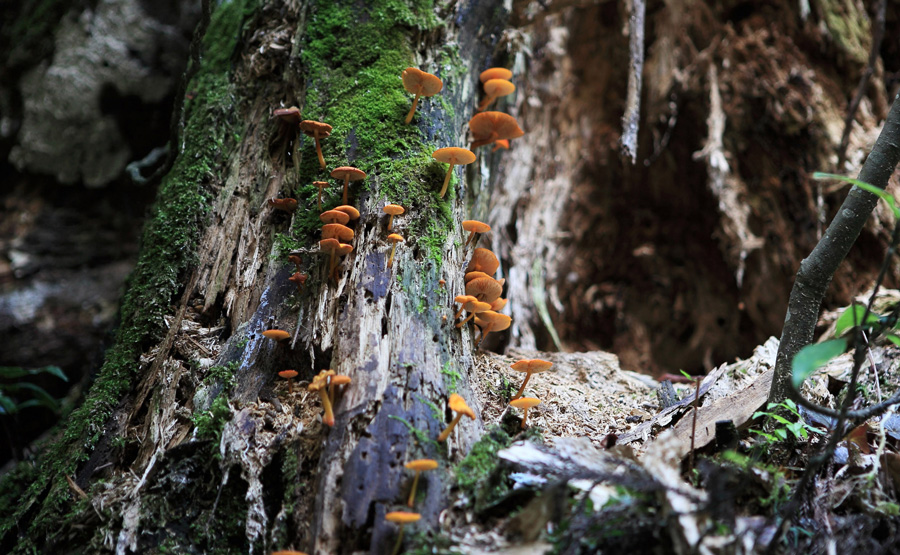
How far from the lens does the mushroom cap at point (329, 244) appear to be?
262 cm

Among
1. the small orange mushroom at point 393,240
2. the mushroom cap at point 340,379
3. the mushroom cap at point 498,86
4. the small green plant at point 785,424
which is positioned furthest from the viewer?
the mushroom cap at point 498,86

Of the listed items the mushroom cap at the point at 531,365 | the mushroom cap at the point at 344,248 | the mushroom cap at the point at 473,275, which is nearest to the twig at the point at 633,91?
the mushroom cap at the point at 473,275

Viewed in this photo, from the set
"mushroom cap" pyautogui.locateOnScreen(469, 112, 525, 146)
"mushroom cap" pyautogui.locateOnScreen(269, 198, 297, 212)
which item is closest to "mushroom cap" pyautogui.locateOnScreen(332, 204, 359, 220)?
"mushroom cap" pyautogui.locateOnScreen(269, 198, 297, 212)

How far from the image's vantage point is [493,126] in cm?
320

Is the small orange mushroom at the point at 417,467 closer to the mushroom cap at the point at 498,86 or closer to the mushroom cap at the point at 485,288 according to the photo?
the mushroom cap at the point at 485,288

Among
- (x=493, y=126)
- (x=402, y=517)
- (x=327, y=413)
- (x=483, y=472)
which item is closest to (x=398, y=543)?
(x=402, y=517)

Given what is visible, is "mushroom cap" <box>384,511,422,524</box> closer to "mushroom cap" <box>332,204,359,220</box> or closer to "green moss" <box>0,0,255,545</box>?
"mushroom cap" <box>332,204,359,220</box>

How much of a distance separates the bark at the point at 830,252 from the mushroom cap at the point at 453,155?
1668 mm

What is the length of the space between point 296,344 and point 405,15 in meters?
2.37

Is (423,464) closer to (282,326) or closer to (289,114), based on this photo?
(282,326)

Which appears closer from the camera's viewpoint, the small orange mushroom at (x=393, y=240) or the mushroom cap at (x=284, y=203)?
the small orange mushroom at (x=393, y=240)

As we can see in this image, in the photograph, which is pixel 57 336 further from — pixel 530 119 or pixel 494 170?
pixel 530 119

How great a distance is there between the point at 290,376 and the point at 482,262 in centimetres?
127

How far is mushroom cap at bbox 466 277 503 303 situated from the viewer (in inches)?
116
